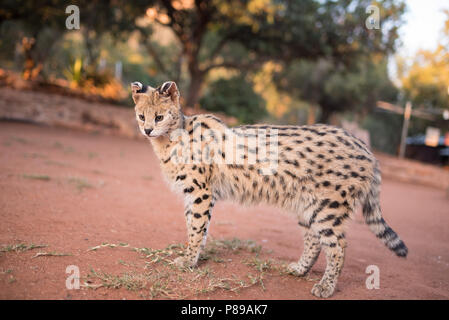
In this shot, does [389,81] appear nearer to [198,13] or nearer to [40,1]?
[198,13]

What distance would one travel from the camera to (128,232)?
5.53 metres

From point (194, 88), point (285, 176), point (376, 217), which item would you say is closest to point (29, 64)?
point (194, 88)

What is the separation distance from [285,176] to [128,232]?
8.52 ft

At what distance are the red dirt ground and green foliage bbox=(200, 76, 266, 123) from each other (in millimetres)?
15580

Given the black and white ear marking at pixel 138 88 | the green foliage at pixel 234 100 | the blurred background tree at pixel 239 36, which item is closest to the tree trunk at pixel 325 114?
the blurred background tree at pixel 239 36

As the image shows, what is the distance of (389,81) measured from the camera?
109 ft

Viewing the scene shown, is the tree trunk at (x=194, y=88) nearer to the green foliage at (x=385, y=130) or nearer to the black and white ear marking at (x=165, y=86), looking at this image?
the black and white ear marking at (x=165, y=86)

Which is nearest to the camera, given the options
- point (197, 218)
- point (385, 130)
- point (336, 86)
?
point (197, 218)

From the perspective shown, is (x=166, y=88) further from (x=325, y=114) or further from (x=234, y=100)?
(x=325, y=114)

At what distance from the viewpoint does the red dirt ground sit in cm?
400

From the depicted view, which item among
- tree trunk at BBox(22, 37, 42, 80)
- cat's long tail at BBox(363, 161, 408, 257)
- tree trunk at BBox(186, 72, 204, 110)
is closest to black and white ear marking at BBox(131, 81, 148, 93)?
cat's long tail at BBox(363, 161, 408, 257)

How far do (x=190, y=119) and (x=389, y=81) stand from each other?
1290 inches

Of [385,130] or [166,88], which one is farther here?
[385,130]

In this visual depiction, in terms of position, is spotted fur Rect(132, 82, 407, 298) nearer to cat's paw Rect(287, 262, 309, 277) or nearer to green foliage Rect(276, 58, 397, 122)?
cat's paw Rect(287, 262, 309, 277)
